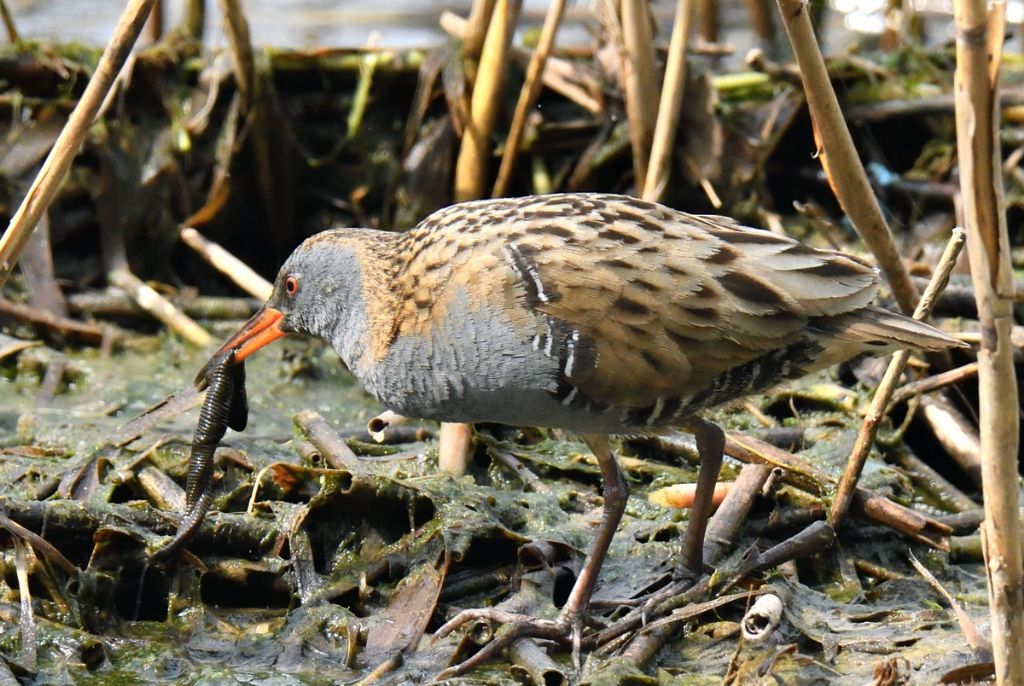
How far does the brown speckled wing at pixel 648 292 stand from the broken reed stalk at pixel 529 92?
2298 mm

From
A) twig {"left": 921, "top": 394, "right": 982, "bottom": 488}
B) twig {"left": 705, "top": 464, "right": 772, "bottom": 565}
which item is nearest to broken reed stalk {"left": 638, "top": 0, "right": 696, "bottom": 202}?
twig {"left": 921, "top": 394, "right": 982, "bottom": 488}

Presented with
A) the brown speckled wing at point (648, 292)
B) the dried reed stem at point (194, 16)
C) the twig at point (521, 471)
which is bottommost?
the twig at point (521, 471)

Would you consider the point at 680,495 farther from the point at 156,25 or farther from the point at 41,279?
the point at 156,25

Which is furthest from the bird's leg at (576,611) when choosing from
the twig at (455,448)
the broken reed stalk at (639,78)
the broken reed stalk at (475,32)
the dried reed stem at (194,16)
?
→ the dried reed stem at (194,16)

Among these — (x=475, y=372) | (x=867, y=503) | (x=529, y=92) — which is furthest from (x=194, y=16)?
(x=867, y=503)

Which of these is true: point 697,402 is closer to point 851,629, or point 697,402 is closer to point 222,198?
point 851,629

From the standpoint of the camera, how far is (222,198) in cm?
669

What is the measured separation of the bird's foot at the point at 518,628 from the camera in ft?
12.4

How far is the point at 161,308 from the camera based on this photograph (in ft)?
20.5

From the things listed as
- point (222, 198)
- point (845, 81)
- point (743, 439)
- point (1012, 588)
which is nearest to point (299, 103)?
point (222, 198)

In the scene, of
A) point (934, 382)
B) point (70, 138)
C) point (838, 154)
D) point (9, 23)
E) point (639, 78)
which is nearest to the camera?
point (70, 138)

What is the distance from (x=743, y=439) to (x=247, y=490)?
1.69 meters

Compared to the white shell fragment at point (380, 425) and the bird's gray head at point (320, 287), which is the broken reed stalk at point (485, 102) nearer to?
the white shell fragment at point (380, 425)

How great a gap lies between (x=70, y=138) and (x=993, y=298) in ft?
8.20
